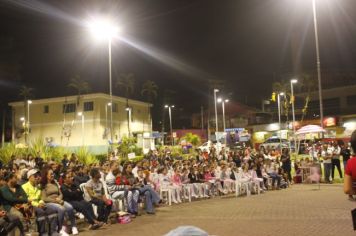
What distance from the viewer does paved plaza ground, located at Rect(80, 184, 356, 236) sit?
947 centimetres

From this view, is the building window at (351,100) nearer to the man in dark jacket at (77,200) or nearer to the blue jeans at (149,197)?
the blue jeans at (149,197)

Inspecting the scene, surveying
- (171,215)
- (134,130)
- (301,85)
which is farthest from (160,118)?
(171,215)

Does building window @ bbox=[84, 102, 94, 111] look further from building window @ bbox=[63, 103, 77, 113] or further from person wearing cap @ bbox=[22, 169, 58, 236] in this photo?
person wearing cap @ bbox=[22, 169, 58, 236]

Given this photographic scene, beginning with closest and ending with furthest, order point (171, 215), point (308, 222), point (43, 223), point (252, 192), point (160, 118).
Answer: point (43, 223), point (308, 222), point (171, 215), point (252, 192), point (160, 118)

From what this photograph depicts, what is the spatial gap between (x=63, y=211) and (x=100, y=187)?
2046 mm

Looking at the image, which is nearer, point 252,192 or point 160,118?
point 252,192

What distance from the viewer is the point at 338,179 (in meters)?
21.1

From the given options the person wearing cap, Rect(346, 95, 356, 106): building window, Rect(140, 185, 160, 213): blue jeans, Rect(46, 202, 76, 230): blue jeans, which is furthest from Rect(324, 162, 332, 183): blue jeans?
Rect(346, 95, 356, 106): building window

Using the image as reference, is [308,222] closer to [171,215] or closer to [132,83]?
[171,215]

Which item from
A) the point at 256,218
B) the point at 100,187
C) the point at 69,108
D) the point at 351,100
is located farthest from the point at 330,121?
the point at 100,187

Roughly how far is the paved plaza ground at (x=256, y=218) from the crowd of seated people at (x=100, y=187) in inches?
27.3

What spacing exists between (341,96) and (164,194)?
4767 centimetres

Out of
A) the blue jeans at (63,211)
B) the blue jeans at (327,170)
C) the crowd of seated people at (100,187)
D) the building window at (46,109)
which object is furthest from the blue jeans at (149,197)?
the building window at (46,109)

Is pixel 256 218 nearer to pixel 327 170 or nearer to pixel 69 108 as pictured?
pixel 327 170
